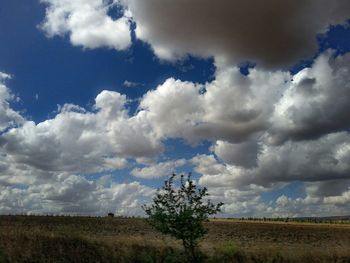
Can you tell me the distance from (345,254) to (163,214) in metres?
16.4

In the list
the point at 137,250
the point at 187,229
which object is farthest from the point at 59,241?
the point at 187,229

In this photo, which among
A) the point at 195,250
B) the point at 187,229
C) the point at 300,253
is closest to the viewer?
the point at 187,229

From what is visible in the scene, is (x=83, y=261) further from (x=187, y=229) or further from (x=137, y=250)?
(x=187, y=229)

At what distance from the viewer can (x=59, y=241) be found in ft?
120

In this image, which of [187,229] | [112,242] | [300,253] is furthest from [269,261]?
[112,242]

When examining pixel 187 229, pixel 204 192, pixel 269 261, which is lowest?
pixel 269 261

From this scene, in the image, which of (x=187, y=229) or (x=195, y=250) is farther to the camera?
(x=195, y=250)

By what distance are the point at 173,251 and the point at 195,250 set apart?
2446 millimetres

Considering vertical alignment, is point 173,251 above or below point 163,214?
below

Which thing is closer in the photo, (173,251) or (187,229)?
(187,229)

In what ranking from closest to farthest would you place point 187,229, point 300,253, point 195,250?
point 187,229
point 195,250
point 300,253

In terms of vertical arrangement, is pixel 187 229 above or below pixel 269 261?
above

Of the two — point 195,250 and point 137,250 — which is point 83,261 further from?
point 195,250

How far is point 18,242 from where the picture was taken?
115 ft
